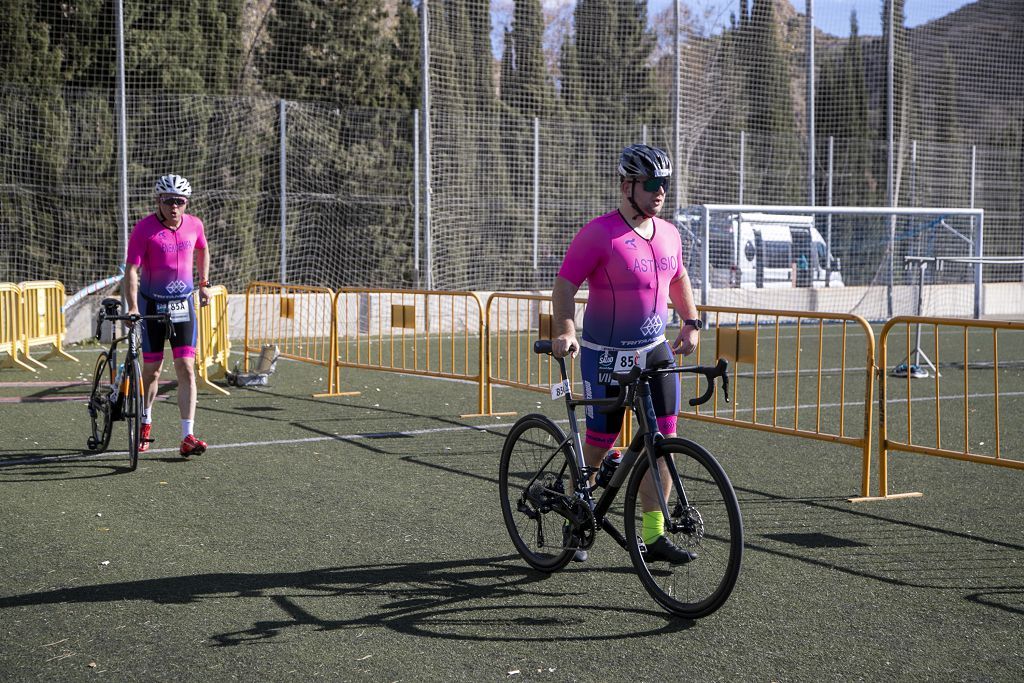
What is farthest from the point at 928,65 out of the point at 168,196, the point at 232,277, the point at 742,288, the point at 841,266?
the point at 168,196

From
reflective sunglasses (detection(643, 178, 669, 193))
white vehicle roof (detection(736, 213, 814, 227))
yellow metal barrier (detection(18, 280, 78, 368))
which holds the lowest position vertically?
yellow metal barrier (detection(18, 280, 78, 368))

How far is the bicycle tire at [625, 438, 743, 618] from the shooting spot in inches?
182

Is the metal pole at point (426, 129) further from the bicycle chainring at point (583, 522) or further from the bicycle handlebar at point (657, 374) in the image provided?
the bicycle handlebar at point (657, 374)

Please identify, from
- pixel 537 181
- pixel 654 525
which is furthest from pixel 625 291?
pixel 537 181

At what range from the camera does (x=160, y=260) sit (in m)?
8.62

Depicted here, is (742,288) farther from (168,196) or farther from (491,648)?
(491,648)

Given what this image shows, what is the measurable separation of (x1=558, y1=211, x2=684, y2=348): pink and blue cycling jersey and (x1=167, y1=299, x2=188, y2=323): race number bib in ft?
13.7

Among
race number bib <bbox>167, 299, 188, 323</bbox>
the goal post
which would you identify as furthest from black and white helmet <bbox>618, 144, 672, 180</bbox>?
the goal post

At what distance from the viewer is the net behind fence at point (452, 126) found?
19672 mm

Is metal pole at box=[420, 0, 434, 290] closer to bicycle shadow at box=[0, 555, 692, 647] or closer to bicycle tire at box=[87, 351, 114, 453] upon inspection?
bicycle tire at box=[87, 351, 114, 453]

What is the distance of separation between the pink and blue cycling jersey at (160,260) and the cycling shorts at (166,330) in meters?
0.05

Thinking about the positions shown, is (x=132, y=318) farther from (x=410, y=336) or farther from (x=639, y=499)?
(x=410, y=336)

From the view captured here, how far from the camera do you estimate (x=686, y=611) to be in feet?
15.8

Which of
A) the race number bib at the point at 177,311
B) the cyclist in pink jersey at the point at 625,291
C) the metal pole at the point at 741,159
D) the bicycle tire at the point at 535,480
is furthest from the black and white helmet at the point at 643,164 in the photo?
the metal pole at the point at 741,159
